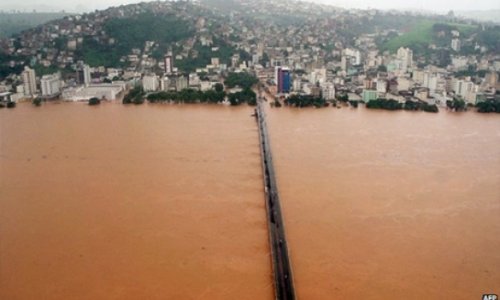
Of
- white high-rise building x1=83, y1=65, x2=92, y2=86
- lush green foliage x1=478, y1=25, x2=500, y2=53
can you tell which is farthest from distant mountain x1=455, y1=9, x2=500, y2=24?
white high-rise building x1=83, y1=65, x2=92, y2=86

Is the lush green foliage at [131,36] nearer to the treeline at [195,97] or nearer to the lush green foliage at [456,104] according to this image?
the treeline at [195,97]

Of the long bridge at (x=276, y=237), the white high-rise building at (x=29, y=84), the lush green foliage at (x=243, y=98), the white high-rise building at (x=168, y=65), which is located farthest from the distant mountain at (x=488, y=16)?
the long bridge at (x=276, y=237)

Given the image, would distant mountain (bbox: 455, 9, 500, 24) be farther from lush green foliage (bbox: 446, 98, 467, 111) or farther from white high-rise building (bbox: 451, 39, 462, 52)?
lush green foliage (bbox: 446, 98, 467, 111)

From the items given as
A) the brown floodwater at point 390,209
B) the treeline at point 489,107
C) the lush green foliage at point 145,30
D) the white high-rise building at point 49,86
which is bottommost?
the brown floodwater at point 390,209

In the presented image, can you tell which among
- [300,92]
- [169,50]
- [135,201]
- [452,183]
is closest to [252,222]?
[135,201]

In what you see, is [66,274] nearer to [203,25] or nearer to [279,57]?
[279,57]

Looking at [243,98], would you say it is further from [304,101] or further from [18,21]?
[18,21]
